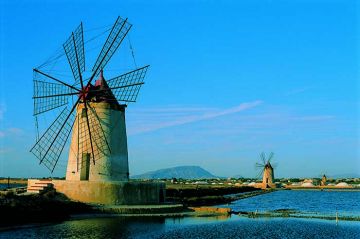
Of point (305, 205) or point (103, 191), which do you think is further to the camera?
point (305, 205)

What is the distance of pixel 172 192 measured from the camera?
1982 inches

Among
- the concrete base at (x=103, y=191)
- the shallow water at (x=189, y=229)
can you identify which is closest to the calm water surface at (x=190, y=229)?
the shallow water at (x=189, y=229)

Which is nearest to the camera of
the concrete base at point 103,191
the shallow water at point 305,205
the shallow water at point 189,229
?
the shallow water at point 189,229

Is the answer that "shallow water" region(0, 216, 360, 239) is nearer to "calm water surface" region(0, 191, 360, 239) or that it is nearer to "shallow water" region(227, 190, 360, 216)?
"calm water surface" region(0, 191, 360, 239)

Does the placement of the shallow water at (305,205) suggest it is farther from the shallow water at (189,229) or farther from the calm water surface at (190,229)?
the shallow water at (189,229)

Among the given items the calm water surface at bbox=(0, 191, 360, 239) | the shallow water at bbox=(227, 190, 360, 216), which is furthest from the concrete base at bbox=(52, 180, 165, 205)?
the shallow water at bbox=(227, 190, 360, 216)

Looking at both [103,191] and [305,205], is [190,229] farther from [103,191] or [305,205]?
[305,205]

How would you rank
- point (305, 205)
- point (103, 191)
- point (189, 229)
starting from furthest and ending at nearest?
point (305, 205), point (103, 191), point (189, 229)

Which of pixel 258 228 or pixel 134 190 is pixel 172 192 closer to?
pixel 134 190

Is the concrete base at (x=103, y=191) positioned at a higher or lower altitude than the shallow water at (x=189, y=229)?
higher

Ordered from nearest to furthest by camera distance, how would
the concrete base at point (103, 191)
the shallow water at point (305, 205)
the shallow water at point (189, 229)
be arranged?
the shallow water at point (189, 229), the concrete base at point (103, 191), the shallow water at point (305, 205)

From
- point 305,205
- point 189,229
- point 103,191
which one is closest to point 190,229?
point 189,229

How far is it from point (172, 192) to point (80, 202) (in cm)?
2757

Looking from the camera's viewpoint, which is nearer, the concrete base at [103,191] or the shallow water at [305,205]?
the concrete base at [103,191]
